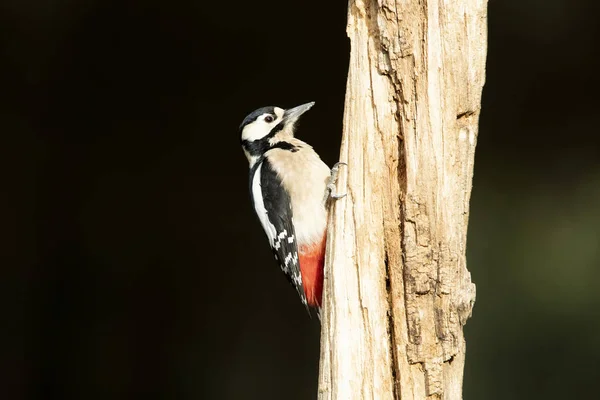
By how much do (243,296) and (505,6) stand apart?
8.42 feet

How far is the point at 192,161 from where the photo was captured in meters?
5.73

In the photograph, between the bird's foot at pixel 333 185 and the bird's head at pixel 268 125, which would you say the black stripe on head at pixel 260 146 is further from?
the bird's foot at pixel 333 185

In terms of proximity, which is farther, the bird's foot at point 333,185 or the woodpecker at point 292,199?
the woodpecker at point 292,199

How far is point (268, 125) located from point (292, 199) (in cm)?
46

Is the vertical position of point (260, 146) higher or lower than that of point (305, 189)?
higher

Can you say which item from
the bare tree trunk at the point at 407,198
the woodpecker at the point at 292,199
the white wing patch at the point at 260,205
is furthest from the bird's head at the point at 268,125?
the bare tree trunk at the point at 407,198

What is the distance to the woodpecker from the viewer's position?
3424mm

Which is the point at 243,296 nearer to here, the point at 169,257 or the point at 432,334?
the point at 169,257

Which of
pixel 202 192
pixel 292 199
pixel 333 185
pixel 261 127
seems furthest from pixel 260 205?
pixel 202 192

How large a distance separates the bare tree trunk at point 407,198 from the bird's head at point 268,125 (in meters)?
1.01

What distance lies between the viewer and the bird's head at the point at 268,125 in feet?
12.4

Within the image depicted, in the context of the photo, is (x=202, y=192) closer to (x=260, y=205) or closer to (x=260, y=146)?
(x=260, y=146)

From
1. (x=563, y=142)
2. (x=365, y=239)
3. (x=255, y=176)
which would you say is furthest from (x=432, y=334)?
(x=563, y=142)

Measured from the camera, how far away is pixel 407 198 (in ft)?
8.75
